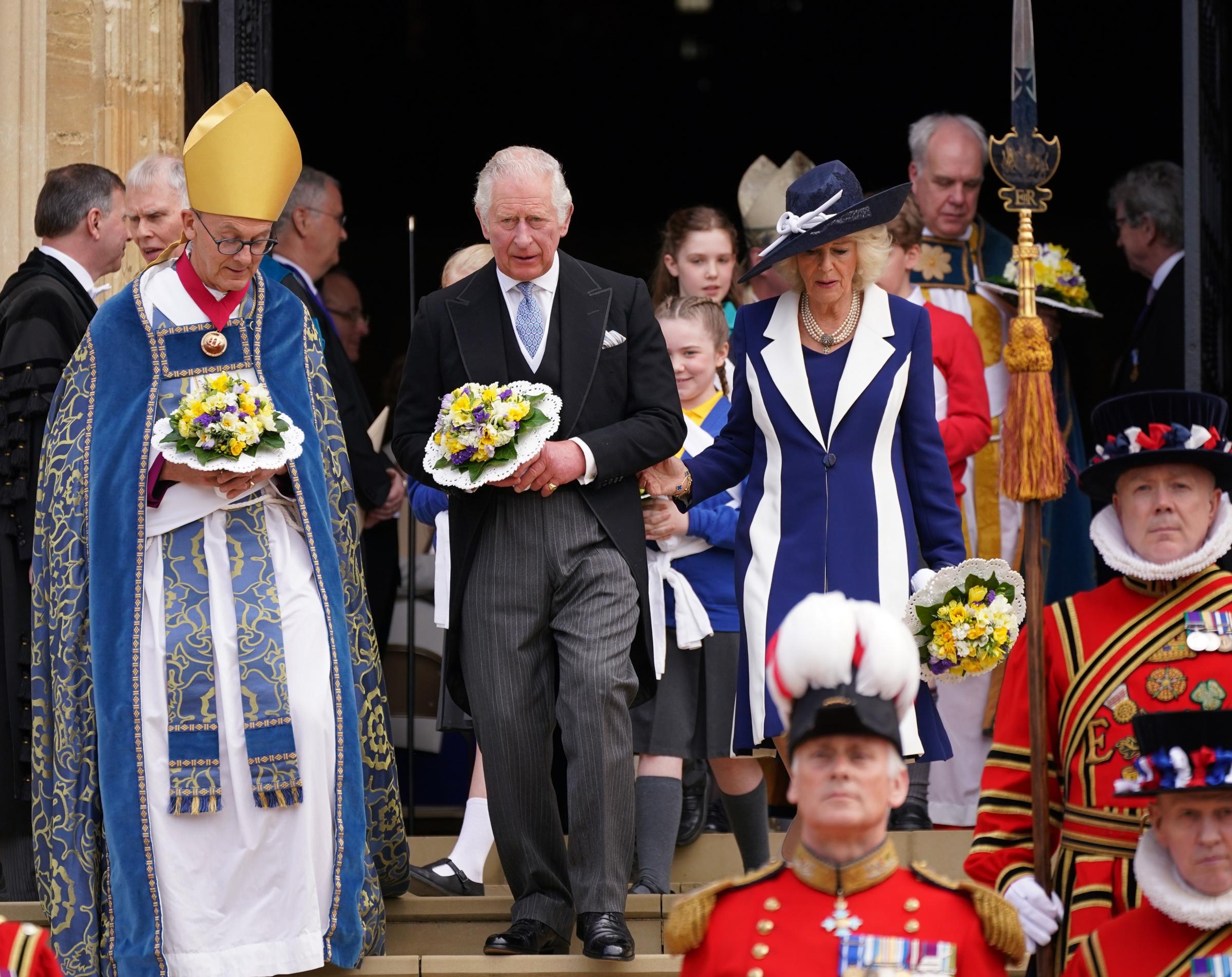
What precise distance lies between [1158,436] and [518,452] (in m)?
1.61

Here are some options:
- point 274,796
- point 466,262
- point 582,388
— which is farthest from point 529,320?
point 274,796

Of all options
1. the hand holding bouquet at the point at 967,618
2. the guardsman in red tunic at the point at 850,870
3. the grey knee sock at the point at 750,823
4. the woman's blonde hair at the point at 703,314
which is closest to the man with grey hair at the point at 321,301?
the woman's blonde hair at the point at 703,314

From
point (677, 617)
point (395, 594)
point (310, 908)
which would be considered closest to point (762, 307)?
point (677, 617)

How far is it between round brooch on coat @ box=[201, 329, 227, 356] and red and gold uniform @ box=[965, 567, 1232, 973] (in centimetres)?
234

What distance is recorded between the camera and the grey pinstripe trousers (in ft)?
18.8

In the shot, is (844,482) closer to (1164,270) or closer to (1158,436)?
(1158,436)

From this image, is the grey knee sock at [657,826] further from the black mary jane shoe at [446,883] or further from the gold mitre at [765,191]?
the gold mitre at [765,191]

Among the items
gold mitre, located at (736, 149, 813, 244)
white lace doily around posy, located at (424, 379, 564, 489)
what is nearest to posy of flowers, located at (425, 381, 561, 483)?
white lace doily around posy, located at (424, 379, 564, 489)

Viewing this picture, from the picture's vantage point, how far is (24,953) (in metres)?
4.22

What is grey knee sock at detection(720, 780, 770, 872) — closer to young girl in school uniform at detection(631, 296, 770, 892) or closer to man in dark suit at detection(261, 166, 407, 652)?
Answer: young girl in school uniform at detection(631, 296, 770, 892)

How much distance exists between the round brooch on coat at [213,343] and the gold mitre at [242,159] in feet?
1.09

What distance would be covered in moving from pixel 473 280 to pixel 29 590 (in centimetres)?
173

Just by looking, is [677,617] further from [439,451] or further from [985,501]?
[985,501]

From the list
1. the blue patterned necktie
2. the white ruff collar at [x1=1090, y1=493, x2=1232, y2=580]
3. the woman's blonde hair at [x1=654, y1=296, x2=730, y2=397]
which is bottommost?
the white ruff collar at [x1=1090, y1=493, x2=1232, y2=580]
